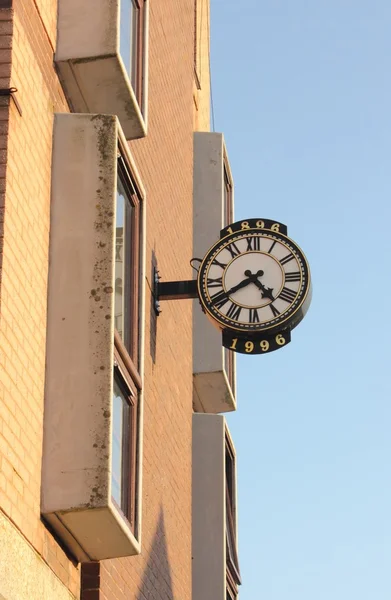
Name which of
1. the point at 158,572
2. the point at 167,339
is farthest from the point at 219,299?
the point at 158,572

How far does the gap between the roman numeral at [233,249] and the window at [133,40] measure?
2.48 meters

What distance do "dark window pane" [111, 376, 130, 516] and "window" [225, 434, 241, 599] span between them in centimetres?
628

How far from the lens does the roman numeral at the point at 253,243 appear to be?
42.7ft

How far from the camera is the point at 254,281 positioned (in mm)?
12898

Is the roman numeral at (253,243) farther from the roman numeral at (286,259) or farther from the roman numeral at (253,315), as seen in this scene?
the roman numeral at (253,315)

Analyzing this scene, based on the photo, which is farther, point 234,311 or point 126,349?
point 234,311

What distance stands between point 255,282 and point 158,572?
9.32 ft

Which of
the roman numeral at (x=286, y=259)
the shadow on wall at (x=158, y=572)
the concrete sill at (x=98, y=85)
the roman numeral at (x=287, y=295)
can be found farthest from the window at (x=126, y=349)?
the roman numeral at (x=286, y=259)

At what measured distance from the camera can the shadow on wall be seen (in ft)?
37.1

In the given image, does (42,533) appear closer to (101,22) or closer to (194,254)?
(101,22)

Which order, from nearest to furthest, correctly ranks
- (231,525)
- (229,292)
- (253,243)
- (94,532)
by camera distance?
(94,532)
(229,292)
(253,243)
(231,525)

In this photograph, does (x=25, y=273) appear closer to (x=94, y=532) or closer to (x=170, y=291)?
(x=94, y=532)

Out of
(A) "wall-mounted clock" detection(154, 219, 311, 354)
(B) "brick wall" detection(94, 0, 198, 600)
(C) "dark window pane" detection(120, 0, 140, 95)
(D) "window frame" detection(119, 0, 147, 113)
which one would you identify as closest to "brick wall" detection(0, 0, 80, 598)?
(C) "dark window pane" detection(120, 0, 140, 95)

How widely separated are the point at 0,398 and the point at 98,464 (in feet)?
3.66
